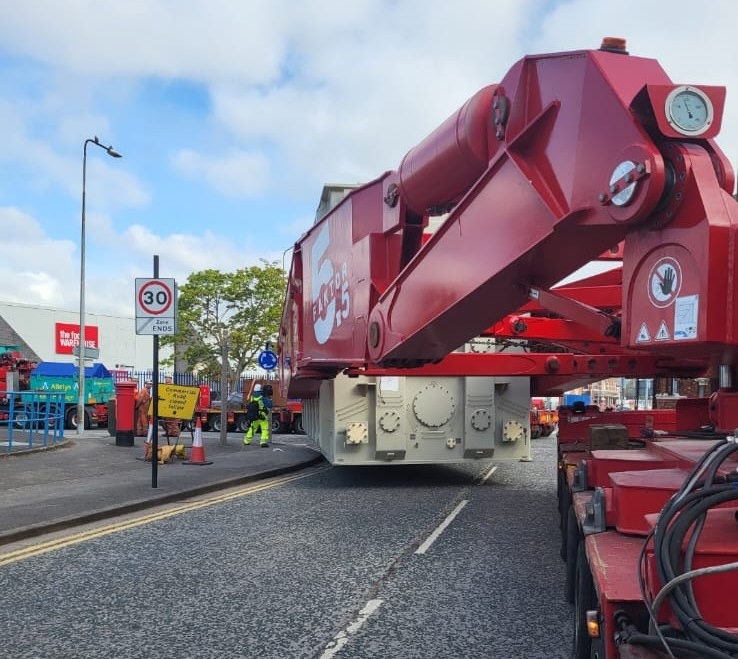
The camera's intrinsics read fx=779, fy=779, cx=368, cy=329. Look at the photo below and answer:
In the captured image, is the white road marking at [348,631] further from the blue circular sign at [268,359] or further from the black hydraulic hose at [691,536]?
the blue circular sign at [268,359]

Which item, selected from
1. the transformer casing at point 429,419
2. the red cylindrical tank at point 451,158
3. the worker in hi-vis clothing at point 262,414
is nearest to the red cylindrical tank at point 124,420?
the worker in hi-vis clothing at point 262,414

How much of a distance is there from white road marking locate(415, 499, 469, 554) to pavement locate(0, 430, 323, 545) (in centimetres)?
376

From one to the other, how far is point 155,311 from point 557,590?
23.7 ft

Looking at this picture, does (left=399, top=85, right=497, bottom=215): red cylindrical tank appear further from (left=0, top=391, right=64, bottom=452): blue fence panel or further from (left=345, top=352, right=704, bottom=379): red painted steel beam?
(left=0, top=391, right=64, bottom=452): blue fence panel

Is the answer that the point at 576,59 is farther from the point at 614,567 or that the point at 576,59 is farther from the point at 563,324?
the point at 563,324

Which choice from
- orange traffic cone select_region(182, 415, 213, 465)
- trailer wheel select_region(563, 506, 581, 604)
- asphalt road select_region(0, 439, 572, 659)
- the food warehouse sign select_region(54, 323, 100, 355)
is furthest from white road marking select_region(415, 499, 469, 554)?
the food warehouse sign select_region(54, 323, 100, 355)

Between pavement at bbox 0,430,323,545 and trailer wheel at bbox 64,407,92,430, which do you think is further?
trailer wheel at bbox 64,407,92,430

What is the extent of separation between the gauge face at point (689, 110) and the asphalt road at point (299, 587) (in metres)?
Result: 3.11

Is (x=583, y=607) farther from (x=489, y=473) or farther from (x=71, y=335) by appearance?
(x=71, y=335)

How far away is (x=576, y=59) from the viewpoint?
135 inches

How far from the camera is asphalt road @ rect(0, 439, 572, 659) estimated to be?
470cm

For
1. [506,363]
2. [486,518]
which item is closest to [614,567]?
[486,518]

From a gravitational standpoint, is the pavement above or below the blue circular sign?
below

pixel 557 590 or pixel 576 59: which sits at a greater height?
pixel 576 59
